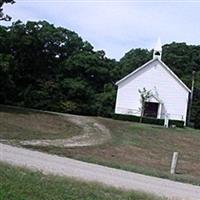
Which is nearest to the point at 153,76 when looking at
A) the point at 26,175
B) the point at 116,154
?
→ the point at 116,154

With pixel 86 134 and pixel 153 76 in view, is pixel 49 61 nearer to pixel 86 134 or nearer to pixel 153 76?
pixel 153 76

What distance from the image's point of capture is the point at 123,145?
117ft

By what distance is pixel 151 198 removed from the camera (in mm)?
11719

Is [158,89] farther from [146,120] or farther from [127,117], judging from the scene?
[127,117]

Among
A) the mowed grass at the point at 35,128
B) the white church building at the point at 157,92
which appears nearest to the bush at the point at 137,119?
the white church building at the point at 157,92

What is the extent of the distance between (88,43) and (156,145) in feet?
144

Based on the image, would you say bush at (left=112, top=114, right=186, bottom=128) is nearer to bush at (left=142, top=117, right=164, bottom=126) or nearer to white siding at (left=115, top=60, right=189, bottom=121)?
bush at (left=142, top=117, right=164, bottom=126)

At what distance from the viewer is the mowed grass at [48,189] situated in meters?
9.79

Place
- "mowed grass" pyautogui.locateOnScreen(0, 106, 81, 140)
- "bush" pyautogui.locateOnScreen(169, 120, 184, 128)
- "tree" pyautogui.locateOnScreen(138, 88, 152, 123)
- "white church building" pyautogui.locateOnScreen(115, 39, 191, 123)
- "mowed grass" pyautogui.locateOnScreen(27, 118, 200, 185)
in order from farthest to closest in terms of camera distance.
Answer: "white church building" pyautogui.locateOnScreen(115, 39, 191, 123) → "tree" pyautogui.locateOnScreen(138, 88, 152, 123) → "bush" pyautogui.locateOnScreen(169, 120, 184, 128) → "mowed grass" pyautogui.locateOnScreen(0, 106, 81, 140) → "mowed grass" pyautogui.locateOnScreen(27, 118, 200, 185)

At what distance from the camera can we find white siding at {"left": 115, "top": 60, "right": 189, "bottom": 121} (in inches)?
2697

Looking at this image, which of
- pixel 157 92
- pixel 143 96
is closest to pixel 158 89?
pixel 157 92

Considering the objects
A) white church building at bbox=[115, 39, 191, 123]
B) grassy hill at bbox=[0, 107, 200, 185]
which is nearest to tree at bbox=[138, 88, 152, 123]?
white church building at bbox=[115, 39, 191, 123]

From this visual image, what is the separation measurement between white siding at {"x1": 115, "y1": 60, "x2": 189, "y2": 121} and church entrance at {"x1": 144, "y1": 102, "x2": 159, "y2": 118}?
98 centimetres

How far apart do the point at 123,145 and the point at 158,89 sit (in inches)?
1352
